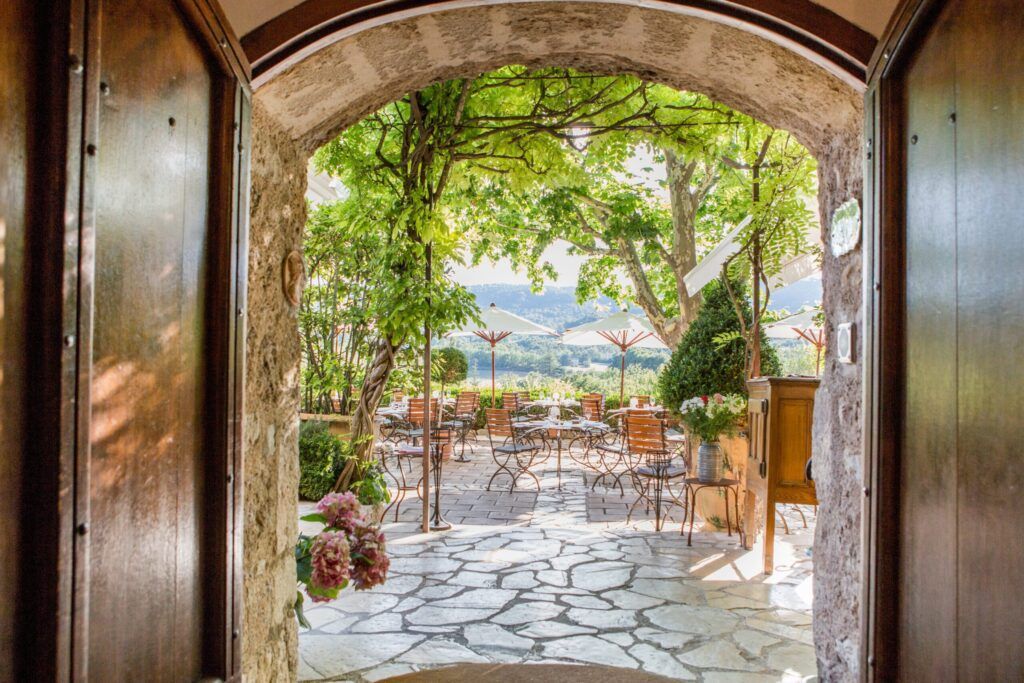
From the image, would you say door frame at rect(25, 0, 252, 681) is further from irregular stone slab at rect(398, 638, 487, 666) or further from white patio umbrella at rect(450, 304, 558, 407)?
white patio umbrella at rect(450, 304, 558, 407)

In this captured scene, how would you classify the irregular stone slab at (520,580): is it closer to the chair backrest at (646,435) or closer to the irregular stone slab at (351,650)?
the irregular stone slab at (351,650)

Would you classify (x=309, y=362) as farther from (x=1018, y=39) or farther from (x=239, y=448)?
(x=1018, y=39)

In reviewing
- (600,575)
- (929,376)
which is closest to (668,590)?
(600,575)

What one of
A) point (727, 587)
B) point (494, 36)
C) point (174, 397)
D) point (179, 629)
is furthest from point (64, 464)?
point (727, 587)

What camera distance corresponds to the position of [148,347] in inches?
48.9

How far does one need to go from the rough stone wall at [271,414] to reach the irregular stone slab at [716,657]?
1.68 metres

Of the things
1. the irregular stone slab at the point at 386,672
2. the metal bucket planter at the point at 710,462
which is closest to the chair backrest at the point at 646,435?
the metal bucket planter at the point at 710,462

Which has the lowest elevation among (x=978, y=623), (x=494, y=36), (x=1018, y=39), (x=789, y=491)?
(x=789, y=491)

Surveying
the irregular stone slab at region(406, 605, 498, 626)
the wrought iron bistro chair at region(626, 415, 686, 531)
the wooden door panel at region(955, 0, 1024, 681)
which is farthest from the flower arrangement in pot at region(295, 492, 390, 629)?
the wrought iron bistro chair at region(626, 415, 686, 531)

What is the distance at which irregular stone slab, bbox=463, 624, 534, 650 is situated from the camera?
3.08 meters

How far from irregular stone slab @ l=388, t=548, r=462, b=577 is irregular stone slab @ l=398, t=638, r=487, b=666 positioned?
1.04 metres

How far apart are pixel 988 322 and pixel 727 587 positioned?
3.20 m

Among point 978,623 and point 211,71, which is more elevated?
point 211,71

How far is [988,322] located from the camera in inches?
44.0
